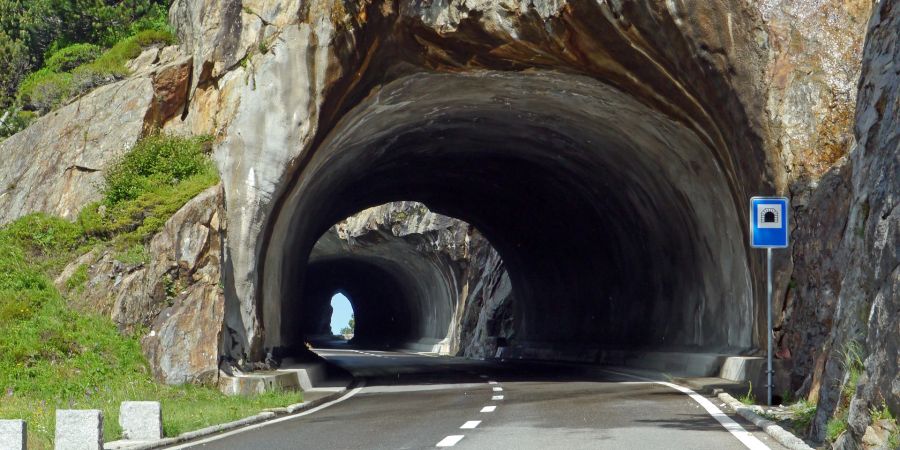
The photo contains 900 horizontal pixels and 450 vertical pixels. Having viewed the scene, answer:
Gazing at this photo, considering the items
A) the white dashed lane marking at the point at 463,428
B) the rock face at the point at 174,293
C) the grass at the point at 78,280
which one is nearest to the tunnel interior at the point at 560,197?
the rock face at the point at 174,293

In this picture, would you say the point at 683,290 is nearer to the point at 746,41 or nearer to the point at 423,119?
the point at 423,119

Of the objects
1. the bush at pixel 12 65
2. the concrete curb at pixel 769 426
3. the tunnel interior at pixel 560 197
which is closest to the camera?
the concrete curb at pixel 769 426

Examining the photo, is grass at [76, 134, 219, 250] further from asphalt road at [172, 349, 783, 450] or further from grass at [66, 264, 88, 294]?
asphalt road at [172, 349, 783, 450]

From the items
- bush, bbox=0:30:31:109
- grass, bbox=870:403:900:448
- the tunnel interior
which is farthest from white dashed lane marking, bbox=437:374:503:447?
bush, bbox=0:30:31:109

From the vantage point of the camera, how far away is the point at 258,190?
69.4 feet

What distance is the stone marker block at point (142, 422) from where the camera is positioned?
457 inches

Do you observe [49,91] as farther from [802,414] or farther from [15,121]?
[802,414]

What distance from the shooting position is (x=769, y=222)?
631 inches

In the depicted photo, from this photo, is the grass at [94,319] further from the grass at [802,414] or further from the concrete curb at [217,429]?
the grass at [802,414]

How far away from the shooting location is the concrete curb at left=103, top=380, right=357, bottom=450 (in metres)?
10.9

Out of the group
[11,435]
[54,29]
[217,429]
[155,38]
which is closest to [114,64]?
[155,38]

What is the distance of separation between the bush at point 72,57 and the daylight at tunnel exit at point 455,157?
1.91 m

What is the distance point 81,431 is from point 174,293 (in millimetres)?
9324

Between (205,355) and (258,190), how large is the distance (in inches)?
145
